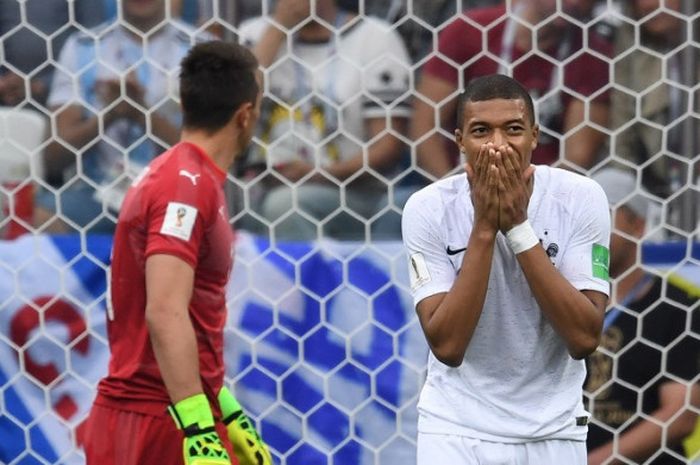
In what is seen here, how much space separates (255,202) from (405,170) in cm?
47

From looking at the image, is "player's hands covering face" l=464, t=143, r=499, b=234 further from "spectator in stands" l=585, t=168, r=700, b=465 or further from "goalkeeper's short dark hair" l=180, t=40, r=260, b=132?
"spectator in stands" l=585, t=168, r=700, b=465

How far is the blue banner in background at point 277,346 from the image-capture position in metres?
4.06

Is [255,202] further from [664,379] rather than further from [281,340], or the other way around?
[664,379]

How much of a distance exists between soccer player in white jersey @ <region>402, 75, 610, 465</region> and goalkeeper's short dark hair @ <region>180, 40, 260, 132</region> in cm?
60

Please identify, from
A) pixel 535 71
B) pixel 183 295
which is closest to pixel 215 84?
pixel 183 295

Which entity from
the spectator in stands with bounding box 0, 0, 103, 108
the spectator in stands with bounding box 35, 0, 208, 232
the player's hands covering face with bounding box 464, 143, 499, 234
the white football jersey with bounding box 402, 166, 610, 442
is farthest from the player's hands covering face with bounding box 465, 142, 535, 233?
the spectator in stands with bounding box 0, 0, 103, 108

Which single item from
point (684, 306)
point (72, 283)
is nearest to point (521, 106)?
point (684, 306)

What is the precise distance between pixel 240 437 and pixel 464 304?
888mm

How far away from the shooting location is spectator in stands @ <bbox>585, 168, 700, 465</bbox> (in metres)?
4.01

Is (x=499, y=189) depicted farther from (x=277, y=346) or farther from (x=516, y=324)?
(x=277, y=346)

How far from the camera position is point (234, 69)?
3287 millimetres

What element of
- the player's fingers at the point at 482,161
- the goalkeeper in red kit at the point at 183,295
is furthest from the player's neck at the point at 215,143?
the player's fingers at the point at 482,161

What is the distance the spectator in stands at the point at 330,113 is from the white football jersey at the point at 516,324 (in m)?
1.12

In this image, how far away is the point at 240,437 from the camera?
3.37m
